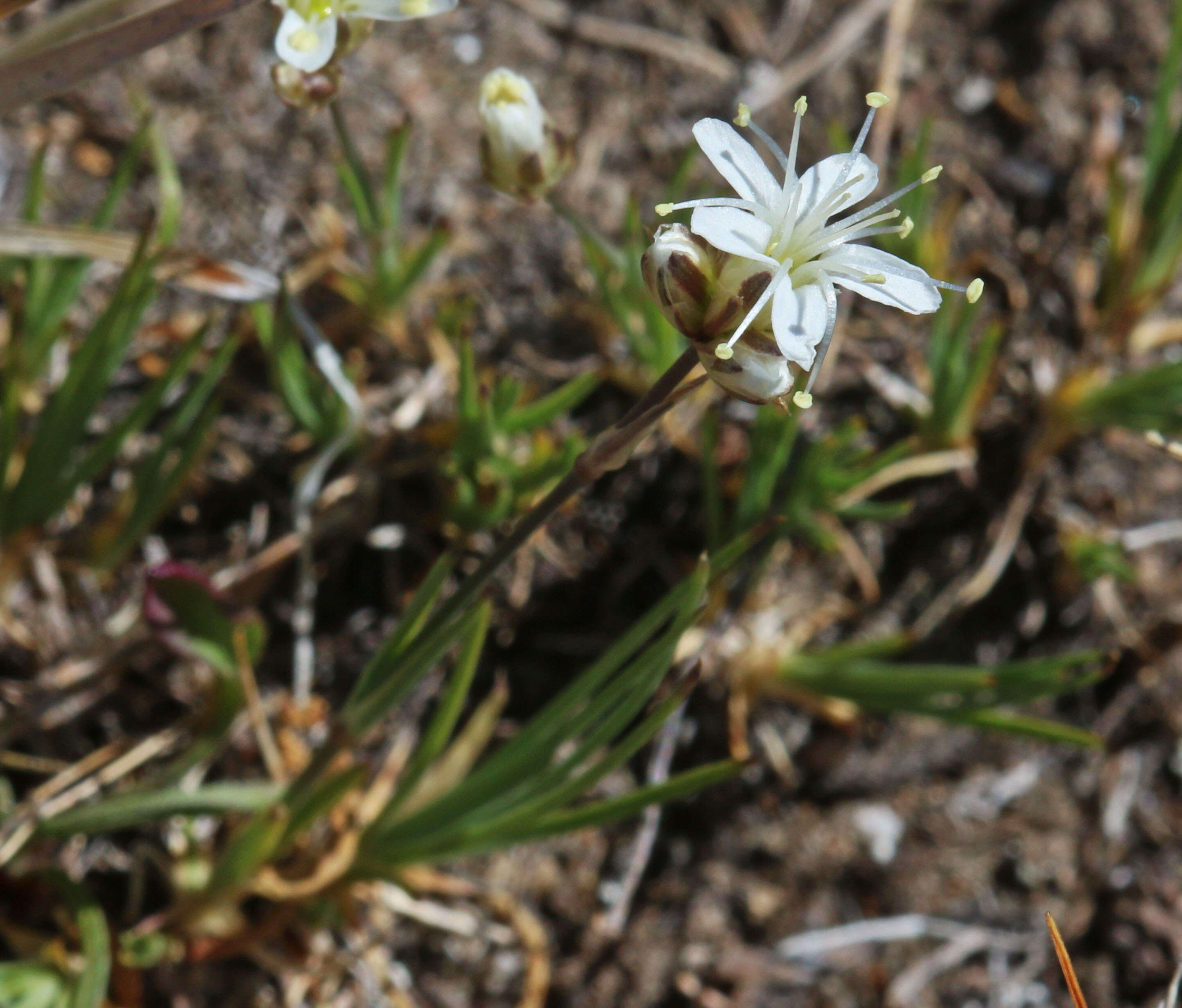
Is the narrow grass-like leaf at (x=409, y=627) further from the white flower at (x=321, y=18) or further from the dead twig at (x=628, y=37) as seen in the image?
the dead twig at (x=628, y=37)

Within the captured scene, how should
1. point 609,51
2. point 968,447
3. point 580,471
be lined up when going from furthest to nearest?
point 609,51 → point 968,447 → point 580,471

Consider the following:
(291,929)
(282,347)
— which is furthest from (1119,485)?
(291,929)

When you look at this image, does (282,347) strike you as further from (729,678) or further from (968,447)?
(968,447)

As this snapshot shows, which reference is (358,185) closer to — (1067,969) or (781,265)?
(781,265)

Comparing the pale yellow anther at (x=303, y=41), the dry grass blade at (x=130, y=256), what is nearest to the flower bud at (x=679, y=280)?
the pale yellow anther at (x=303, y=41)

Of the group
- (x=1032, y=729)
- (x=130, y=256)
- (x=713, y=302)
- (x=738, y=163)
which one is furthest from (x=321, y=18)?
(x=1032, y=729)
